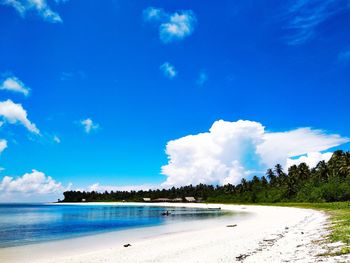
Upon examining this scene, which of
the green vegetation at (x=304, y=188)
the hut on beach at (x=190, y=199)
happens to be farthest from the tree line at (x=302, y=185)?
the hut on beach at (x=190, y=199)

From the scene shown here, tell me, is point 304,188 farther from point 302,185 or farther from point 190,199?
point 190,199

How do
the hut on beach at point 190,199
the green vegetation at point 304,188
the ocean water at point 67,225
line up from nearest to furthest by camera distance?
1. the ocean water at point 67,225
2. the green vegetation at point 304,188
3. the hut on beach at point 190,199

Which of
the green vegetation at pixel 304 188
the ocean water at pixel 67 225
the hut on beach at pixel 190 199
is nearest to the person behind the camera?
the ocean water at pixel 67 225

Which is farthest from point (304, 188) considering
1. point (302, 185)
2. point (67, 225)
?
point (67, 225)

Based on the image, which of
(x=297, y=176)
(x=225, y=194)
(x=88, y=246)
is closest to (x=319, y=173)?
(x=297, y=176)

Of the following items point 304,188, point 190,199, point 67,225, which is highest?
point 190,199

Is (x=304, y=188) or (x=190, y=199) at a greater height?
(x=190, y=199)

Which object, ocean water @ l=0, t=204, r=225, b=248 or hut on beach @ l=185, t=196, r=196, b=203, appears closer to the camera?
ocean water @ l=0, t=204, r=225, b=248

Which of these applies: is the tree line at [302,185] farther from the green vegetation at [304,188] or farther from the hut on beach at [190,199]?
the hut on beach at [190,199]

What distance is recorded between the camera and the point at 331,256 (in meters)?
15.7

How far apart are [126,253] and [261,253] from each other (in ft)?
32.0

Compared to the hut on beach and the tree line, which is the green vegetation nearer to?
the tree line

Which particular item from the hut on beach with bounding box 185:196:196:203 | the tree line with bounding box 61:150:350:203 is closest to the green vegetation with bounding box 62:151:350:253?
the tree line with bounding box 61:150:350:203

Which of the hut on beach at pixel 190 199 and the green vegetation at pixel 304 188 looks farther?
the hut on beach at pixel 190 199
